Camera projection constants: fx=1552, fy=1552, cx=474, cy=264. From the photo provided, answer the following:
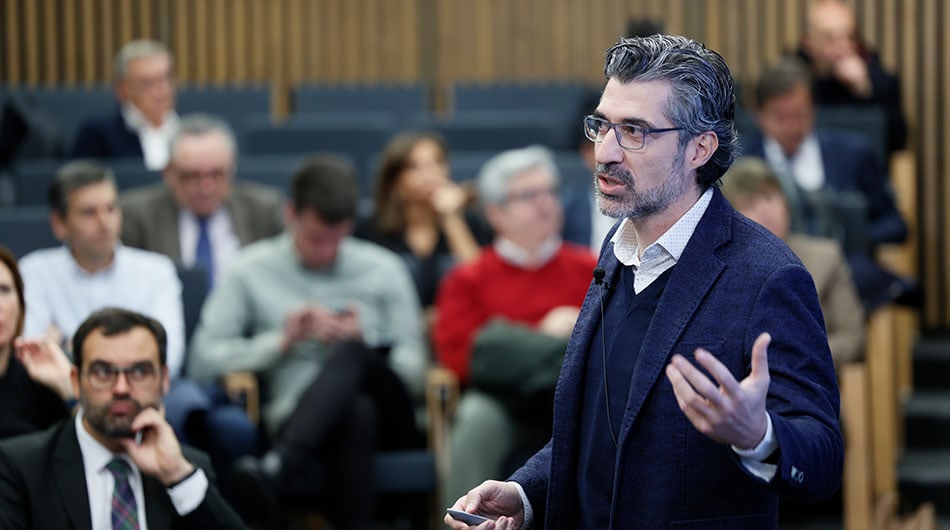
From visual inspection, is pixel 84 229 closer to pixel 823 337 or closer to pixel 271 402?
pixel 271 402

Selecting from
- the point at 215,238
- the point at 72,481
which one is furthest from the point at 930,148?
the point at 72,481

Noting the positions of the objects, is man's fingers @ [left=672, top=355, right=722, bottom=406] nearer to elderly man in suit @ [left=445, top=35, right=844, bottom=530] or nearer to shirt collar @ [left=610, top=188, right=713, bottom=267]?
elderly man in suit @ [left=445, top=35, right=844, bottom=530]

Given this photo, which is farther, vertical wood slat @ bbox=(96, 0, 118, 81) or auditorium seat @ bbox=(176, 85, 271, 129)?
vertical wood slat @ bbox=(96, 0, 118, 81)

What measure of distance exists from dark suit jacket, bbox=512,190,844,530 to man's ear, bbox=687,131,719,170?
81 millimetres

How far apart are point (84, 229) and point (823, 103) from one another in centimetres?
324

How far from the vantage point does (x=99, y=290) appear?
388cm

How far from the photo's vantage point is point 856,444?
425 centimetres

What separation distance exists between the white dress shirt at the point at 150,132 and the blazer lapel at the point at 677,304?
4.00 m

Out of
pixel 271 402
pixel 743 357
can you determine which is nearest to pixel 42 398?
pixel 271 402

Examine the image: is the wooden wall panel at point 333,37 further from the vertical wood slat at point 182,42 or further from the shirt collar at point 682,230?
the shirt collar at point 682,230

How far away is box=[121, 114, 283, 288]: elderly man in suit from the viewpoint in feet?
15.2

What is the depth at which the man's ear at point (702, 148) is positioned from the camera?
195cm

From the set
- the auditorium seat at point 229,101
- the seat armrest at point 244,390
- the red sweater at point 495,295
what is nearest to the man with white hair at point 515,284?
the red sweater at point 495,295

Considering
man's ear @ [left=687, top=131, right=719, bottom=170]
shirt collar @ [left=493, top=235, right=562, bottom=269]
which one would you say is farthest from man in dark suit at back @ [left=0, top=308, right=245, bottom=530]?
shirt collar @ [left=493, top=235, right=562, bottom=269]
